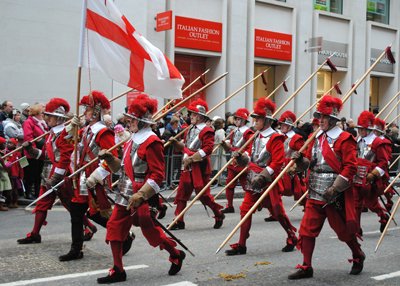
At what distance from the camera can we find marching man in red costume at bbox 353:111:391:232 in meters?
9.62

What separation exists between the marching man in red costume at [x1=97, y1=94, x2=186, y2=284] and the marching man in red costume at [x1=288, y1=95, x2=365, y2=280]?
5.04ft

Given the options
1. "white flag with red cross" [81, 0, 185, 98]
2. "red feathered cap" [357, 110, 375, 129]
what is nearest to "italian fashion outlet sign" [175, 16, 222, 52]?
"red feathered cap" [357, 110, 375, 129]

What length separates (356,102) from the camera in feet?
88.9

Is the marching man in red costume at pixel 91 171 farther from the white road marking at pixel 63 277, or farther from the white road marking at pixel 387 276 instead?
the white road marking at pixel 387 276

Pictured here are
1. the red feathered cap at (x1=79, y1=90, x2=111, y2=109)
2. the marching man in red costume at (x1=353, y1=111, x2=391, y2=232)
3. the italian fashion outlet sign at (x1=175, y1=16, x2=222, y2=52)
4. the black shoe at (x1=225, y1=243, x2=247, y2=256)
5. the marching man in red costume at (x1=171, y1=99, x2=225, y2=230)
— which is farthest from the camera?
the italian fashion outlet sign at (x1=175, y1=16, x2=222, y2=52)

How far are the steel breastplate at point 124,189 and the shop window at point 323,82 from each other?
66.0ft

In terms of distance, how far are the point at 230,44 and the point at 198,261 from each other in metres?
14.8

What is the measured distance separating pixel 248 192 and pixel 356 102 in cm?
2000

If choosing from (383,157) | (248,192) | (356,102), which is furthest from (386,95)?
(248,192)

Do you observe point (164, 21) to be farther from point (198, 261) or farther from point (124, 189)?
point (124, 189)

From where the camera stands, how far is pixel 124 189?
21.7 feet

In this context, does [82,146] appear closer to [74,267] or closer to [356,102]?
[74,267]

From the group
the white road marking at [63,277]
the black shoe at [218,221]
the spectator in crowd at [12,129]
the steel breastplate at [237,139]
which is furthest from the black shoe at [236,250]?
the spectator in crowd at [12,129]

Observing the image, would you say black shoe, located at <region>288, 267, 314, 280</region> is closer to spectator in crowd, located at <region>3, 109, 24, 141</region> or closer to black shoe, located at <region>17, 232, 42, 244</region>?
black shoe, located at <region>17, 232, 42, 244</region>
